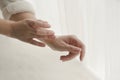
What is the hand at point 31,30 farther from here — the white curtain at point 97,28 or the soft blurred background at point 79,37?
the white curtain at point 97,28

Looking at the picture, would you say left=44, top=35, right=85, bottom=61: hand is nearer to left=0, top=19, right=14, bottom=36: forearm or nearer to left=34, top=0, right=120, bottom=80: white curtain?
left=0, top=19, right=14, bottom=36: forearm

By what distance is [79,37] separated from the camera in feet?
3.12

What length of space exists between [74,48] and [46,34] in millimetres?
98

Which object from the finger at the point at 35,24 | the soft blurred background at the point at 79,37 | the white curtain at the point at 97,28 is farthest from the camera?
the white curtain at the point at 97,28

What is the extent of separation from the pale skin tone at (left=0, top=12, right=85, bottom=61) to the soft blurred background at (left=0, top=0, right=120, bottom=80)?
3.1 inches

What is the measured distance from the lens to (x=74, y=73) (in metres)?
0.62

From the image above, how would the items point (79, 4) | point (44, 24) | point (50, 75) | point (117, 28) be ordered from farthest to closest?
point (117, 28) < point (79, 4) < point (50, 75) < point (44, 24)

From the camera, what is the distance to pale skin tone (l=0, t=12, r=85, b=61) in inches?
18.1

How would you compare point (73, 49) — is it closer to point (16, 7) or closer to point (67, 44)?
point (67, 44)

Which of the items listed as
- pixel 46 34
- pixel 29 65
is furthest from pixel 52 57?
pixel 46 34

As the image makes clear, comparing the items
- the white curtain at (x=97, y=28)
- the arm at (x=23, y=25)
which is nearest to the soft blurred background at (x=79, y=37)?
the white curtain at (x=97, y=28)

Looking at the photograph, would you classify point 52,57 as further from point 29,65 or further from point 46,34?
point 46,34

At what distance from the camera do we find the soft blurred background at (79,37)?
2.00ft

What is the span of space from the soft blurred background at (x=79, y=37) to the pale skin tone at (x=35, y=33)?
0.25ft
